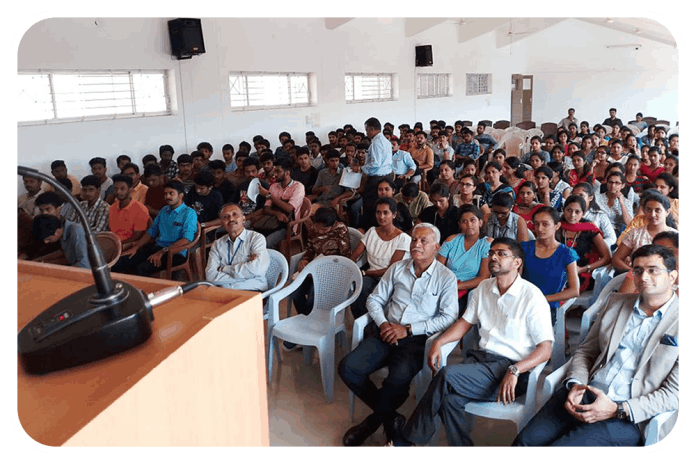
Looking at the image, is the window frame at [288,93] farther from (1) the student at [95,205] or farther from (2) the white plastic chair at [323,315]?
(2) the white plastic chair at [323,315]

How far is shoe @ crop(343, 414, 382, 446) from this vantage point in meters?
2.05

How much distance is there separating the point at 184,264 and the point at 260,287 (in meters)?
0.89

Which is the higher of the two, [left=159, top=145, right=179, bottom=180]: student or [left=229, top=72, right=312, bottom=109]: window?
[left=229, top=72, right=312, bottom=109]: window

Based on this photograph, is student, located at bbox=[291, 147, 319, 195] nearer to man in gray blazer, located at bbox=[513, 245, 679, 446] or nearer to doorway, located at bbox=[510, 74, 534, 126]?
man in gray blazer, located at bbox=[513, 245, 679, 446]

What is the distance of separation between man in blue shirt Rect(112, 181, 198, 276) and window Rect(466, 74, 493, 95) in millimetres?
9230

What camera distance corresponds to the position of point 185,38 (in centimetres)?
581

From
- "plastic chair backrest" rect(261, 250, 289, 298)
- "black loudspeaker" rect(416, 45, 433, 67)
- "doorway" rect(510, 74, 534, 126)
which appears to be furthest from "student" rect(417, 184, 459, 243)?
"doorway" rect(510, 74, 534, 126)

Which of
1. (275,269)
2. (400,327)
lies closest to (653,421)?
(400,327)

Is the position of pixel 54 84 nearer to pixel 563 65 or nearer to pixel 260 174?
pixel 260 174

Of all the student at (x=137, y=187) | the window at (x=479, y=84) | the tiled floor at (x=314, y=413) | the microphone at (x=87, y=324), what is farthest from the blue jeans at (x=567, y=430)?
the window at (x=479, y=84)

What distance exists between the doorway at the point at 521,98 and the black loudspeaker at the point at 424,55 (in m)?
4.14

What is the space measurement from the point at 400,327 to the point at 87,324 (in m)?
1.65

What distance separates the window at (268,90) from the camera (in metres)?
6.97

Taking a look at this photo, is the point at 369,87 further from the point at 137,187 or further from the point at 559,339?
the point at 559,339
